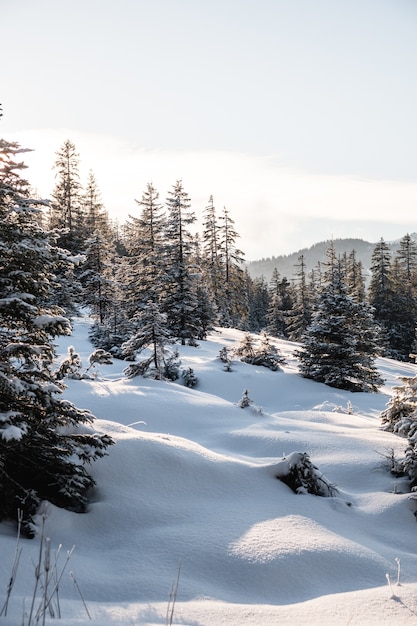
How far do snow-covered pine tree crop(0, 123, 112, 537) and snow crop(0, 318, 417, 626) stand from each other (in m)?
0.40

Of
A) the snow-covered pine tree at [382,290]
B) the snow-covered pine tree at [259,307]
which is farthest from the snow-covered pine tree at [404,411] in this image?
the snow-covered pine tree at [259,307]

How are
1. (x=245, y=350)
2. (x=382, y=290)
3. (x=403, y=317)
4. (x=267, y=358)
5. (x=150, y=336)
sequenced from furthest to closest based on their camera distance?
1. (x=382, y=290)
2. (x=403, y=317)
3. (x=245, y=350)
4. (x=267, y=358)
5. (x=150, y=336)

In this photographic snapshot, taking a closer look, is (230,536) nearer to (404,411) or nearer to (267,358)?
(404,411)

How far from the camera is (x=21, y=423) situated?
4.84 metres

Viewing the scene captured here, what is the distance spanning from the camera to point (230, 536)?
486 cm

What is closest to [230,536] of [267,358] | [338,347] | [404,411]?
[404,411]

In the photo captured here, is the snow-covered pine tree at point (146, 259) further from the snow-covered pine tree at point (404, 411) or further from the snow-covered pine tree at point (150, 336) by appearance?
the snow-covered pine tree at point (404, 411)

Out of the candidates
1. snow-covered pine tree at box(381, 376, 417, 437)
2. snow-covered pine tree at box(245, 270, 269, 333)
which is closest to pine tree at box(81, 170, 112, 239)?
snow-covered pine tree at box(245, 270, 269, 333)

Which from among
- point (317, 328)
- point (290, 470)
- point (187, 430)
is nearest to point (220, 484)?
point (290, 470)

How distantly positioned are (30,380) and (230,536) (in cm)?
293

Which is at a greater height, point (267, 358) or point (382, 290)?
point (382, 290)

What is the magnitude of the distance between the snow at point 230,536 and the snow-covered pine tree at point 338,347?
877cm

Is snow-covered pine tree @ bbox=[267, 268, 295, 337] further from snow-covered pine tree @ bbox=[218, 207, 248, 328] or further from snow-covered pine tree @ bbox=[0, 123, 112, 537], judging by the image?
snow-covered pine tree @ bbox=[0, 123, 112, 537]

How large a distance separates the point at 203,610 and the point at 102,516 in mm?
2063
